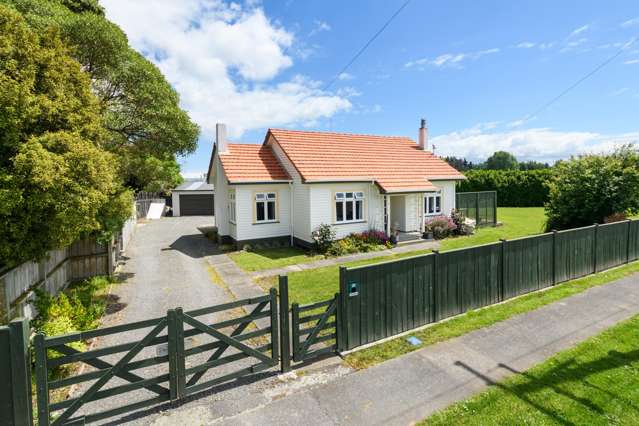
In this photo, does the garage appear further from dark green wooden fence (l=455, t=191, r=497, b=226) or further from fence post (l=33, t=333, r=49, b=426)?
fence post (l=33, t=333, r=49, b=426)

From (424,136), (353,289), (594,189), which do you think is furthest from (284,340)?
(424,136)

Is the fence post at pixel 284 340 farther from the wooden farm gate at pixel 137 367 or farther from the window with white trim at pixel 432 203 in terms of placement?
the window with white trim at pixel 432 203

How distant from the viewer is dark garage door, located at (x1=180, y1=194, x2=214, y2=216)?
3725cm

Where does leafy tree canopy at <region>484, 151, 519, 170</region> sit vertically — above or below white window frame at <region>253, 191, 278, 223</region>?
above

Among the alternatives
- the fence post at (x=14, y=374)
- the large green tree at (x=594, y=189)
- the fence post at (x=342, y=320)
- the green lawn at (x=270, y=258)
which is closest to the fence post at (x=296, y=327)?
the fence post at (x=342, y=320)

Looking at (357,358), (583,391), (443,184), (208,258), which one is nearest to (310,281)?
(357,358)

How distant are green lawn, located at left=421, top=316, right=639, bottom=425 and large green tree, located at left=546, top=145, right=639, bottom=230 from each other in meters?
12.7

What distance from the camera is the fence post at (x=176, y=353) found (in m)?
4.64

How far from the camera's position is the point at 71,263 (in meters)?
10.9

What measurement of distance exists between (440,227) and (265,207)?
32.2 feet

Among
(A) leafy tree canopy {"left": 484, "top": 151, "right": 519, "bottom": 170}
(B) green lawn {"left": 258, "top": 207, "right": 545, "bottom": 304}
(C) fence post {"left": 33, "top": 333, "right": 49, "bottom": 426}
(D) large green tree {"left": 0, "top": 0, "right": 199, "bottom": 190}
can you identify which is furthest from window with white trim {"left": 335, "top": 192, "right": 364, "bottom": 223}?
(A) leafy tree canopy {"left": 484, "top": 151, "right": 519, "bottom": 170}

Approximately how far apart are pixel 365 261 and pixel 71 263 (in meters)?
10.6

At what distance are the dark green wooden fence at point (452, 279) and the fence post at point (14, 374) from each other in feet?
14.3

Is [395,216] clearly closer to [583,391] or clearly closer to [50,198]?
[583,391]
